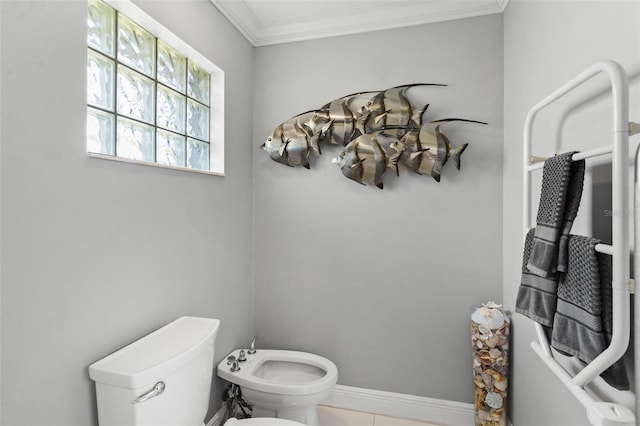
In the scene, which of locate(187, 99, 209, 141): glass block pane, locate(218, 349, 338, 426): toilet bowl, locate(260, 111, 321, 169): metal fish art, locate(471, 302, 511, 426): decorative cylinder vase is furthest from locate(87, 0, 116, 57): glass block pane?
locate(471, 302, 511, 426): decorative cylinder vase

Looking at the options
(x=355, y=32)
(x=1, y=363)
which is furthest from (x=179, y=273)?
(x=355, y=32)

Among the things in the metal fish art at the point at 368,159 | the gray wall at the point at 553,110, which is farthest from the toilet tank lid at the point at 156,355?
the gray wall at the point at 553,110

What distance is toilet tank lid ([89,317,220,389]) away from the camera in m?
1.02

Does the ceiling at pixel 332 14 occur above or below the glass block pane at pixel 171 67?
above

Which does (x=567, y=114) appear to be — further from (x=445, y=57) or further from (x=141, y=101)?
(x=141, y=101)

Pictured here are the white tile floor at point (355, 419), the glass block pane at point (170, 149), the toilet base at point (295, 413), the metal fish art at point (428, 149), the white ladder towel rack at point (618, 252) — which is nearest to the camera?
the white ladder towel rack at point (618, 252)

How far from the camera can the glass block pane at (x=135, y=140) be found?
1.31 meters

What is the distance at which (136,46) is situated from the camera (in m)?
1.38

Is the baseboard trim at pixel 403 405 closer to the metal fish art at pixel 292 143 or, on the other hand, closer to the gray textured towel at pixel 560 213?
the gray textured towel at pixel 560 213

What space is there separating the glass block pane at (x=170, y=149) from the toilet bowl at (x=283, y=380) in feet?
3.56

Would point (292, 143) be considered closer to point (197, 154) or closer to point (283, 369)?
point (197, 154)

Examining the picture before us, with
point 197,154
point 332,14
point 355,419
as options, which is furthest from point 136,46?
point 355,419

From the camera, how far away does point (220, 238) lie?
5.99 ft

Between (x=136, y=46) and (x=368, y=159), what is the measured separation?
1.21 metres
